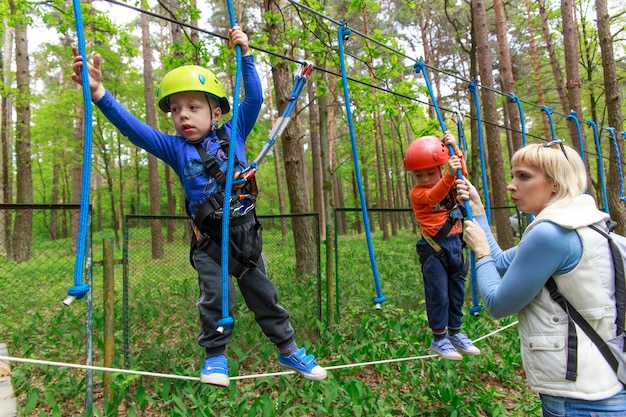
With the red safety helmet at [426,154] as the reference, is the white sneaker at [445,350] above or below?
below

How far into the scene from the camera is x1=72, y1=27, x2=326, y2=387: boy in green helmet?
1873mm

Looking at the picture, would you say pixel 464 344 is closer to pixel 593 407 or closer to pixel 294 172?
pixel 593 407

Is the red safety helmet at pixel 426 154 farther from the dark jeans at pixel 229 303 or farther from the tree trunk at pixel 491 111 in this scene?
the tree trunk at pixel 491 111

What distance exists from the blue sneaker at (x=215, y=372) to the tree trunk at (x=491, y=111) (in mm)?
6503

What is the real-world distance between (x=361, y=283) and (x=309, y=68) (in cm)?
393

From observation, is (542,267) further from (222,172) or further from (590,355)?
(222,172)

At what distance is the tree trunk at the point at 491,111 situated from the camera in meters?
6.82

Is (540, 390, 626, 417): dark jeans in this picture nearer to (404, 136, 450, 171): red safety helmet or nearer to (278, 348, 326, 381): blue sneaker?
(278, 348, 326, 381): blue sneaker

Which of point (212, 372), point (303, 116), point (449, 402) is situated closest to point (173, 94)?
point (212, 372)

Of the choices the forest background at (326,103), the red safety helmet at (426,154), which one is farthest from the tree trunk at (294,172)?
the red safety helmet at (426,154)

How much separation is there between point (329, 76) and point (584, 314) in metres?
11.9

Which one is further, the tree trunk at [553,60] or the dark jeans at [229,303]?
the tree trunk at [553,60]

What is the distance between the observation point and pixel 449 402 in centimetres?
342

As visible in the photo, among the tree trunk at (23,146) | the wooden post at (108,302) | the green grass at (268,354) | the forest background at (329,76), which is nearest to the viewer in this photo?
the wooden post at (108,302)
